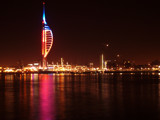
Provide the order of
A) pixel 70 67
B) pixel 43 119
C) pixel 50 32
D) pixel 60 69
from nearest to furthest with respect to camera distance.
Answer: pixel 43 119 → pixel 50 32 → pixel 60 69 → pixel 70 67

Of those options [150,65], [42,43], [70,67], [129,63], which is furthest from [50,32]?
[150,65]

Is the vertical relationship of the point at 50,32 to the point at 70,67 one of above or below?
above

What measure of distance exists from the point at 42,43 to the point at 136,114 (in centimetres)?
9267

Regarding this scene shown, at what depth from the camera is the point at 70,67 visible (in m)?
171

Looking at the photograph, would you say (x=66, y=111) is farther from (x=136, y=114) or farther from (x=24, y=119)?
(x=136, y=114)

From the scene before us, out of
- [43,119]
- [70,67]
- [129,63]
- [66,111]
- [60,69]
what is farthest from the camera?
[129,63]

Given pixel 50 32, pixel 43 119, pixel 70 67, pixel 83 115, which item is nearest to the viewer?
pixel 43 119

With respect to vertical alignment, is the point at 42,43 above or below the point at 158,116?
above

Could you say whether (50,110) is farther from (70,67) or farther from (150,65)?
(150,65)

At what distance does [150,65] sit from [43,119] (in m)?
197

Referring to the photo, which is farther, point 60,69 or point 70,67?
point 70,67

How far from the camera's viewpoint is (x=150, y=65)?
199 m

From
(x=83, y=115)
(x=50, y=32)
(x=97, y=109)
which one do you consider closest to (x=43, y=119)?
(x=83, y=115)

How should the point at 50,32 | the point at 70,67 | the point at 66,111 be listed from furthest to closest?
the point at 70,67 < the point at 50,32 < the point at 66,111
